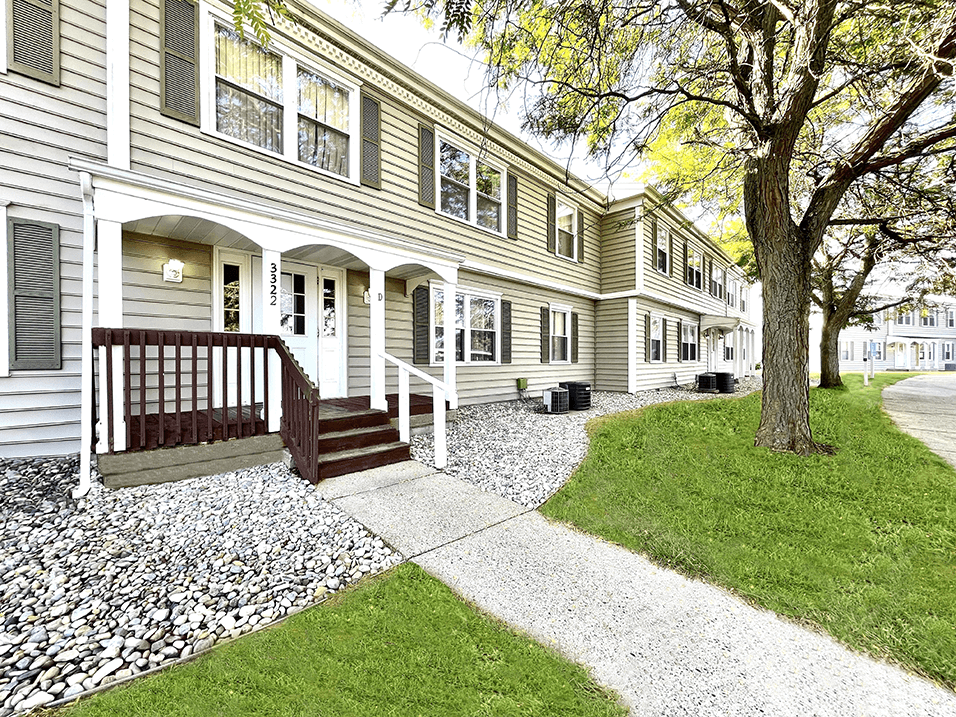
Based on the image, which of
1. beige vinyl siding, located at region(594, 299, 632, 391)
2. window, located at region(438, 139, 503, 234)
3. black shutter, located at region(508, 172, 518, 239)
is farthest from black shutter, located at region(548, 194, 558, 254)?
beige vinyl siding, located at region(594, 299, 632, 391)

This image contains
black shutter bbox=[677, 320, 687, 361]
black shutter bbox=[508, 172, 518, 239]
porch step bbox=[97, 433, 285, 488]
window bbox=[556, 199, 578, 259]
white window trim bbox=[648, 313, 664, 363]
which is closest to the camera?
porch step bbox=[97, 433, 285, 488]

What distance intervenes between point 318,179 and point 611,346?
8986 millimetres

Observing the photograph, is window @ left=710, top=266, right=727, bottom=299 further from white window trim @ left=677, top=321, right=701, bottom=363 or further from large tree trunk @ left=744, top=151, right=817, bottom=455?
large tree trunk @ left=744, top=151, right=817, bottom=455

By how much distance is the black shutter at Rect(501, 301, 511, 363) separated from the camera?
921 centimetres

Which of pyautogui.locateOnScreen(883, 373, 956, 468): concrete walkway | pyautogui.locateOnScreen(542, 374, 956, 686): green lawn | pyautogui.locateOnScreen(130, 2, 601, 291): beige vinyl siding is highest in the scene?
pyautogui.locateOnScreen(130, 2, 601, 291): beige vinyl siding

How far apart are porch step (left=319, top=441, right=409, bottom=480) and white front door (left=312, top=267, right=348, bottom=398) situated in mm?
1923

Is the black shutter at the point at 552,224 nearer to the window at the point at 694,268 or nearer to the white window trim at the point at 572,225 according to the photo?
the white window trim at the point at 572,225

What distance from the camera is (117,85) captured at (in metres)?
4.39

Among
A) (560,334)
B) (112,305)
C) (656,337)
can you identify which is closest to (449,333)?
(112,305)

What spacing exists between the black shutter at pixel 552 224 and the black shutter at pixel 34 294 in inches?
350

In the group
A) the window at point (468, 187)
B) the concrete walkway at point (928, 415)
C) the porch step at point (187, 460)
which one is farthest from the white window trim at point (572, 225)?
the porch step at point (187, 460)

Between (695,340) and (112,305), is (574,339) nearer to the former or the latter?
(695,340)

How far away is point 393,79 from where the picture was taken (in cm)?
678

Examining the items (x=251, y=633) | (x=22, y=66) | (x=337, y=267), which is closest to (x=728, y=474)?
(x=251, y=633)
